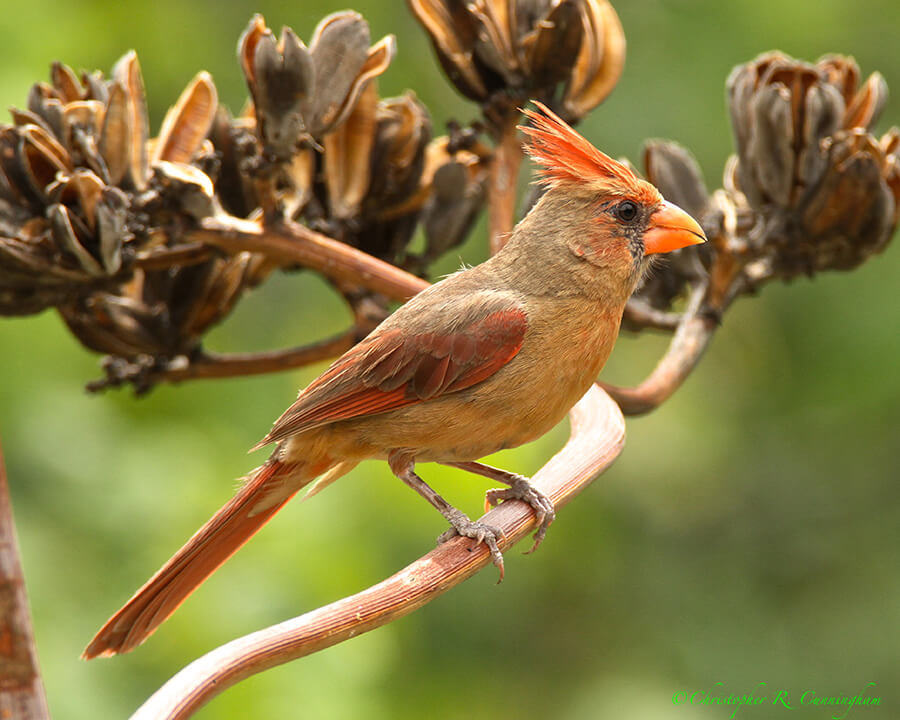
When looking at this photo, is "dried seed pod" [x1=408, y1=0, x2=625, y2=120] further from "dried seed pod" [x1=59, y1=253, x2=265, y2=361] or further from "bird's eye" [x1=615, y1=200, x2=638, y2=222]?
"dried seed pod" [x1=59, y1=253, x2=265, y2=361]

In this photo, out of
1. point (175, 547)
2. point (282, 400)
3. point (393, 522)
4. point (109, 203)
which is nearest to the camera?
point (109, 203)

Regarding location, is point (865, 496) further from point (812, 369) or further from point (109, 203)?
point (109, 203)

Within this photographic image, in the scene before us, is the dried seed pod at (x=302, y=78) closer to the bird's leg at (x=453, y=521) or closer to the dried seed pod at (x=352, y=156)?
the dried seed pod at (x=352, y=156)

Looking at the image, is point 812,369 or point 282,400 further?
point 812,369

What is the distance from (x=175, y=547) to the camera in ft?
10.5

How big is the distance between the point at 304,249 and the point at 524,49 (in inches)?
27.7

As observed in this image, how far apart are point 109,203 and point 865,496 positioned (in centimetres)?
374

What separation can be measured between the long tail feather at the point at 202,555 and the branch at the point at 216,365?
14.0 inches

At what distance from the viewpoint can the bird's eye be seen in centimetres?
260

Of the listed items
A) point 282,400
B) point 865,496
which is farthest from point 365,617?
point 865,496

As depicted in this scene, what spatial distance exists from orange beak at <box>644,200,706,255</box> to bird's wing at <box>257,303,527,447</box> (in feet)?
1.12

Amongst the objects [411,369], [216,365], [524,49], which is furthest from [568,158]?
[216,365]

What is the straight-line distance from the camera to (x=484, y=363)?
2436 mm

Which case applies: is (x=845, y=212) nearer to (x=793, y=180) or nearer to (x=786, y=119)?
(x=793, y=180)
